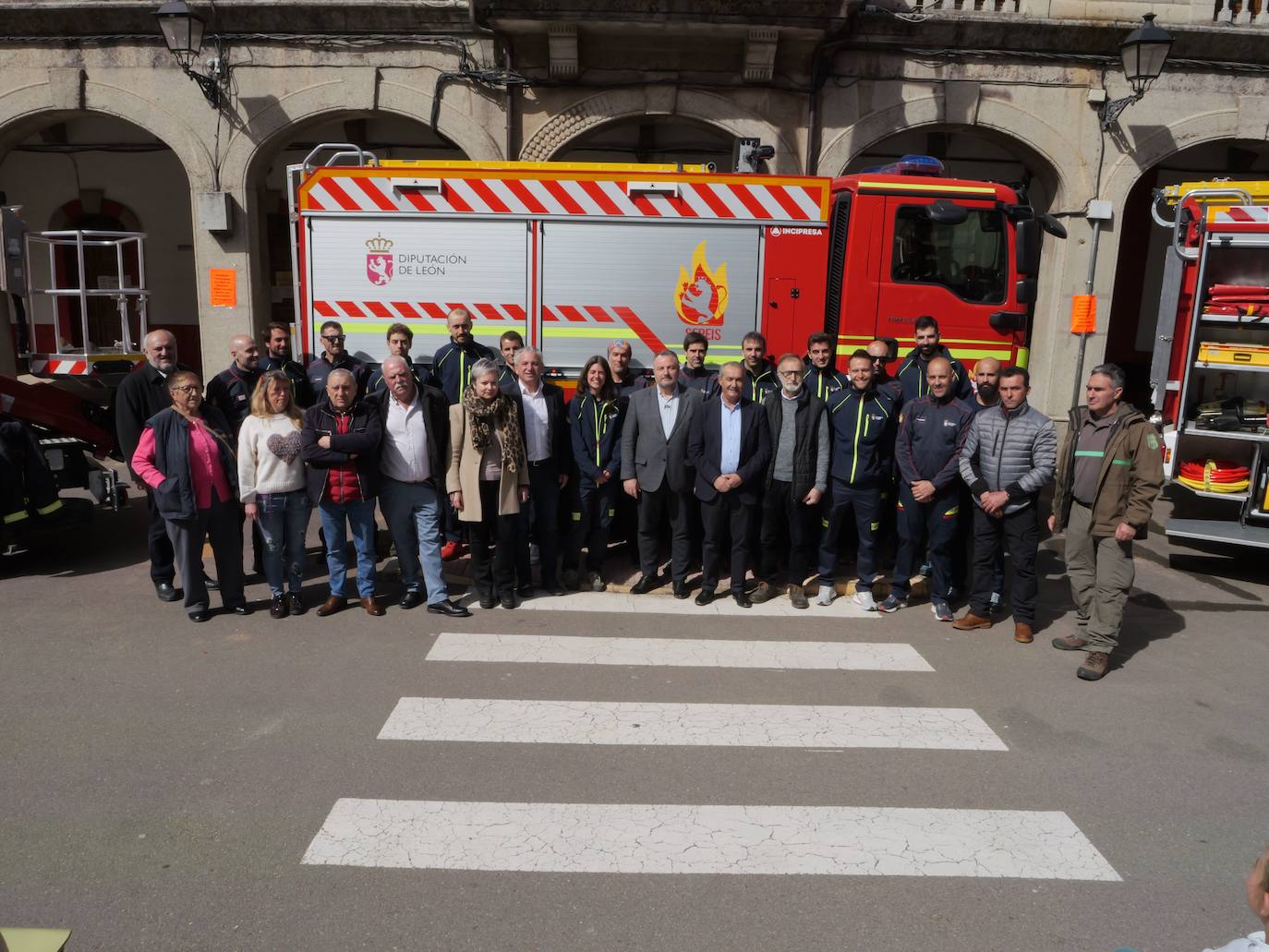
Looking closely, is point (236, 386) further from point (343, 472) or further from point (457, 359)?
point (457, 359)

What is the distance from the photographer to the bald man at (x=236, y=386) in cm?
727

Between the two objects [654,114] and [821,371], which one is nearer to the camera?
[821,371]

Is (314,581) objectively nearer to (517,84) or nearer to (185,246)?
(517,84)

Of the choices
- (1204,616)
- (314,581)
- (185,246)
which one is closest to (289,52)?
(185,246)

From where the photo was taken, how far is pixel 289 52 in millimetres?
12234

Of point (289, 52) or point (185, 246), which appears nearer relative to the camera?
point (289, 52)

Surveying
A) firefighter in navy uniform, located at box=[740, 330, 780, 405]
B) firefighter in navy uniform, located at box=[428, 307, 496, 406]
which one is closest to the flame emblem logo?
firefighter in navy uniform, located at box=[740, 330, 780, 405]

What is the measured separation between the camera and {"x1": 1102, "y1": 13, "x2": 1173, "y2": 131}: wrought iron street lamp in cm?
1097

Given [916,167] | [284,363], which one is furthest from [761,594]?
[916,167]

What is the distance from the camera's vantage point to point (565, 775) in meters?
4.45

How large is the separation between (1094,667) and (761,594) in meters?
2.37

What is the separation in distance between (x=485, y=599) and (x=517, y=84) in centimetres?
798

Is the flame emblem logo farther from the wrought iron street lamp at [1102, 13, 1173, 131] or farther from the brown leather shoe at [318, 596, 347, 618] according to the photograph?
the wrought iron street lamp at [1102, 13, 1173, 131]

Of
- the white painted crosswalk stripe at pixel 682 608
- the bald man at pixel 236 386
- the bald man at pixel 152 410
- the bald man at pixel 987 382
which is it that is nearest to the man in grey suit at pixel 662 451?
the white painted crosswalk stripe at pixel 682 608
